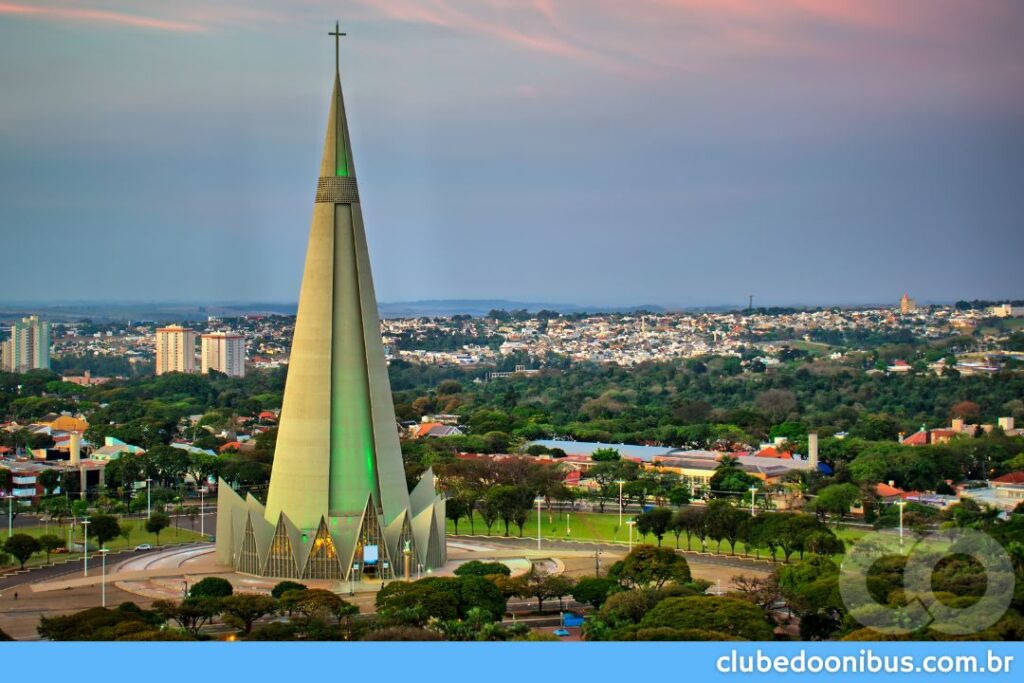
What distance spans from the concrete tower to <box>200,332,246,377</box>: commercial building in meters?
115

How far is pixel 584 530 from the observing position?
141 feet

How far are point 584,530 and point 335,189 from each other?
1535cm

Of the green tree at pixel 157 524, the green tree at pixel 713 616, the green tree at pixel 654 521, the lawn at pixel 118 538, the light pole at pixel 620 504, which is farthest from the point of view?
the light pole at pixel 620 504

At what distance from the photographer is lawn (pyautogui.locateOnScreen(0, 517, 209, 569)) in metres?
38.2

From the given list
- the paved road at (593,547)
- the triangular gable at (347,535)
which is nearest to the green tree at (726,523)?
the paved road at (593,547)

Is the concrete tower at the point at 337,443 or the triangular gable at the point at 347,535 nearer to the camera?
the triangular gable at the point at 347,535

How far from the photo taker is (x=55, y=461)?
57688mm

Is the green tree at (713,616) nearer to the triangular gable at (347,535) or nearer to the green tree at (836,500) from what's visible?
the triangular gable at (347,535)

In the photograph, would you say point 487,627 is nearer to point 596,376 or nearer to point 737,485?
point 737,485

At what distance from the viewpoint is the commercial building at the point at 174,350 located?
506 ft

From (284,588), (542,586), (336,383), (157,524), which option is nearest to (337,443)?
(336,383)

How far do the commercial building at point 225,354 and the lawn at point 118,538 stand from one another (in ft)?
333

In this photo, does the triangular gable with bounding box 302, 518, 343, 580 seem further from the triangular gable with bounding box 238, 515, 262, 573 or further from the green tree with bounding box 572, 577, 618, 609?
the green tree with bounding box 572, 577, 618, 609

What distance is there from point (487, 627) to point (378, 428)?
813 centimetres
